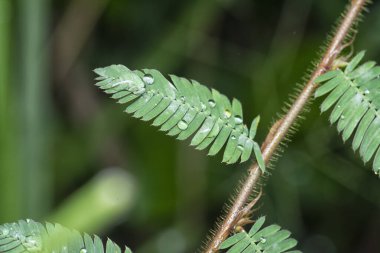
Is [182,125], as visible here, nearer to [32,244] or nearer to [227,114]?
[227,114]

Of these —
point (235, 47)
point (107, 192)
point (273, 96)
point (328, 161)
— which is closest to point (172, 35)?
point (235, 47)

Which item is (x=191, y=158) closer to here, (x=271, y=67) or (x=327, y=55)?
(x=271, y=67)

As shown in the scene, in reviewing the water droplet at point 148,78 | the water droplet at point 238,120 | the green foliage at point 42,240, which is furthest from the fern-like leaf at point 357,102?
the green foliage at point 42,240

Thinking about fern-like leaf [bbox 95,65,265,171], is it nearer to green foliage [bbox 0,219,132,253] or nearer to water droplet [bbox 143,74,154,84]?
water droplet [bbox 143,74,154,84]

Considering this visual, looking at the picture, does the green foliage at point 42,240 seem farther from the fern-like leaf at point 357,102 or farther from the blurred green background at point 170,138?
the blurred green background at point 170,138

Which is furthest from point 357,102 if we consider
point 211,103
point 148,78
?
point 148,78

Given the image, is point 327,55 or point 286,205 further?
point 286,205

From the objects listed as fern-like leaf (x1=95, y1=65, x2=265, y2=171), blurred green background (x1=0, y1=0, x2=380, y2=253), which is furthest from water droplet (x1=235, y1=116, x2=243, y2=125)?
blurred green background (x1=0, y1=0, x2=380, y2=253)
